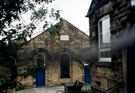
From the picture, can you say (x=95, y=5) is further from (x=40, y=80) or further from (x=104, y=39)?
(x=40, y=80)

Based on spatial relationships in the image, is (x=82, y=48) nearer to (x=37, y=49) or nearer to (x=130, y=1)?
(x=37, y=49)

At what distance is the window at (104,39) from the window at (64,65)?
1356 cm

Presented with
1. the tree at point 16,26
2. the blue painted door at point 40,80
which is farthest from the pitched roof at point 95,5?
the blue painted door at point 40,80

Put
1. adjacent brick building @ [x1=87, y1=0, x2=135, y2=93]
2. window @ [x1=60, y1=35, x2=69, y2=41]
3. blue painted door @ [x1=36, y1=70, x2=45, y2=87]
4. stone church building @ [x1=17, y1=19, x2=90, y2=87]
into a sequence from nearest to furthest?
adjacent brick building @ [x1=87, y1=0, x2=135, y2=93] → stone church building @ [x1=17, y1=19, x2=90, y2=87] → blue painted door @ [x1=36, y1=70, x2=45, y2=87] → window @ [x1=60, y1=35, x2=69, y2=41]

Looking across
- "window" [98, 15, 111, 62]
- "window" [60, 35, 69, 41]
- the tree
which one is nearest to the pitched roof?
"window" [98, 15, 111, 62]

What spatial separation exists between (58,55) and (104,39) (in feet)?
45.2

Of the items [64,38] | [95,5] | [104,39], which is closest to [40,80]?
[64,38]

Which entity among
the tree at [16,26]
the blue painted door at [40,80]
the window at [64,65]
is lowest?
the blue painted door at [40,80]

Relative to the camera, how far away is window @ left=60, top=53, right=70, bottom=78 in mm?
21969

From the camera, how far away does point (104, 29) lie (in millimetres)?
8477

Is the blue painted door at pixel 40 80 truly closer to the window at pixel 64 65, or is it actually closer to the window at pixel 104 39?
the window at pixel 64 65

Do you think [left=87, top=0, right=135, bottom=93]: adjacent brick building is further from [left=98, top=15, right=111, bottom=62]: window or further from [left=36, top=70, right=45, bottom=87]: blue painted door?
[left=36, top=70, right=45, bottom=87]: blue painted door

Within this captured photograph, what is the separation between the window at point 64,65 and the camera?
72.1ft

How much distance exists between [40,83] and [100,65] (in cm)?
1417
